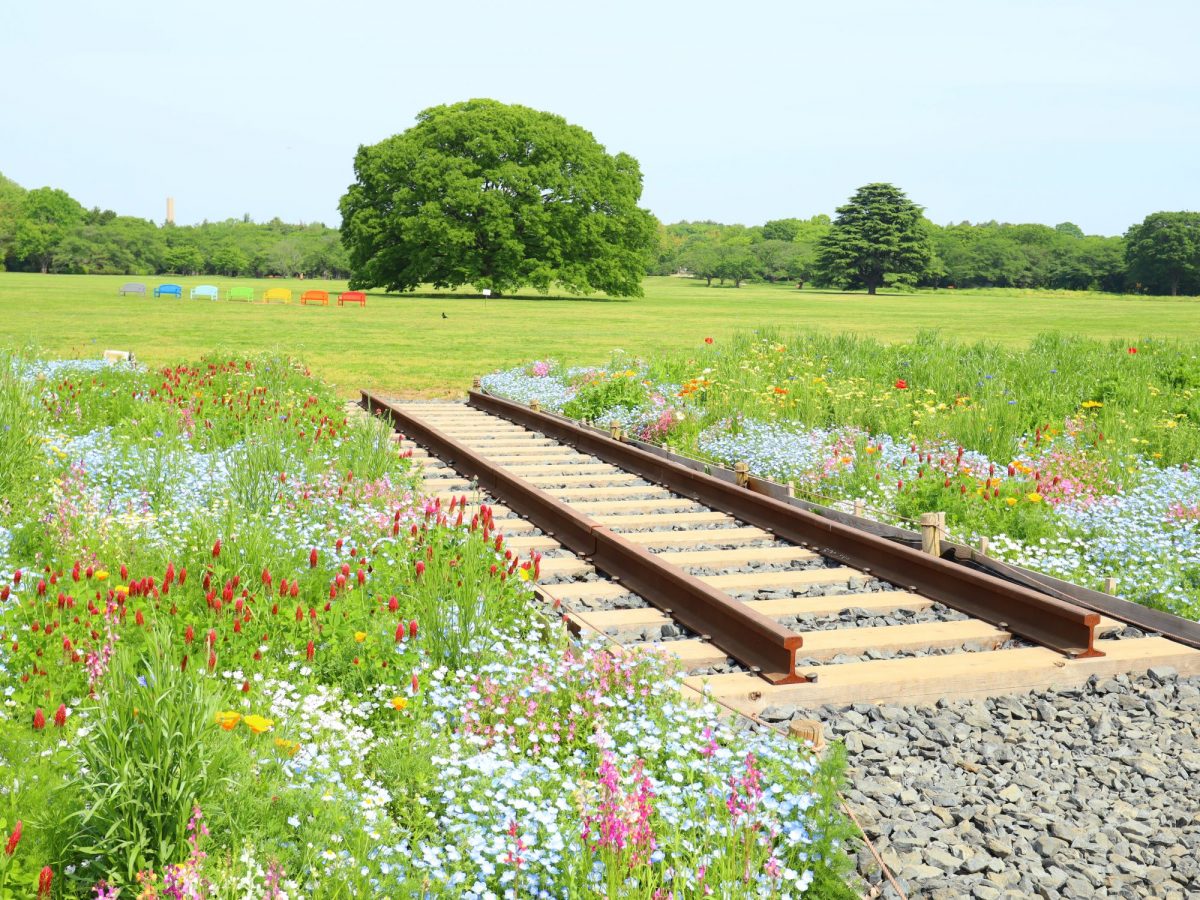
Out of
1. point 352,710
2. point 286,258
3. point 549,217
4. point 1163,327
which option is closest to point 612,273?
point 549,217

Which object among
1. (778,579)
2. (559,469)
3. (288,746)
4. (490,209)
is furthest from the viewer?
(490,209)

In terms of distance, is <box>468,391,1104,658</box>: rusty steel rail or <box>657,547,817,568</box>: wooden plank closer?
<box>468,391,1104,658</box>: rusty steel rail

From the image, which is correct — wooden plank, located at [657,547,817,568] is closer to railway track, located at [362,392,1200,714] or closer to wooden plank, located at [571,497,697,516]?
railway track, located at [362,392,1200,714]

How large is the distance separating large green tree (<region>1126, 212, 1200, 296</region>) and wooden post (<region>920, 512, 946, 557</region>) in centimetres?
10521

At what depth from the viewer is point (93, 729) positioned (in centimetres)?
331

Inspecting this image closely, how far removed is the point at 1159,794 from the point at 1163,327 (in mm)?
40318

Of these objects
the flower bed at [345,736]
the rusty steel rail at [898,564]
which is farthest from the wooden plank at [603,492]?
the flower bed at [345,736]

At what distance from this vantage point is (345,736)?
3.89m

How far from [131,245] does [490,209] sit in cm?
7855

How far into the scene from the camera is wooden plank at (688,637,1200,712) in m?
4.69

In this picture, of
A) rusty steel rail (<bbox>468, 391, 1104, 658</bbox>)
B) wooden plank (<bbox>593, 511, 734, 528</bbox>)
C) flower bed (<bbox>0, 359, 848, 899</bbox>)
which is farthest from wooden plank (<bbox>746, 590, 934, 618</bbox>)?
wooden plank (<bbox>593, 511, 734, 528</bbox>)

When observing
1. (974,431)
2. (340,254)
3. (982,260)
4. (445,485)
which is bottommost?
(445,485)

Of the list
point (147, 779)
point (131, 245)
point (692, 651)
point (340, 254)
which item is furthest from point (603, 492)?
point (131, 245)

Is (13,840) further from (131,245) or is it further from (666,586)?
(131,245)
